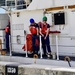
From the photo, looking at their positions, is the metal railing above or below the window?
below

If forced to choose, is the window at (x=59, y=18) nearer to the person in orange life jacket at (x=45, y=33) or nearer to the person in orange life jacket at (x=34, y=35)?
the person in orange life jacket at (x=45, y=33)

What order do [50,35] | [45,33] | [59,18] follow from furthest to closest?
[50,35]
[59,18]
[45,33]

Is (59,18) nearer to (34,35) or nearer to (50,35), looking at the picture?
(50,35)

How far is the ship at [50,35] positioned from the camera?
321 inches

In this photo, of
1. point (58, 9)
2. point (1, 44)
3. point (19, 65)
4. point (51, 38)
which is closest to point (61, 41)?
point (51, 38)

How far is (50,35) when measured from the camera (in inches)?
384

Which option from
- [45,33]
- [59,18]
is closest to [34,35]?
[45,33]

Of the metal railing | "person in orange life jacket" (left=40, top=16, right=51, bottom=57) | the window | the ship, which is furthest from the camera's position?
the window

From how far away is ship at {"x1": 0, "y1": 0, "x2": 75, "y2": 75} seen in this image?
8.16 meters

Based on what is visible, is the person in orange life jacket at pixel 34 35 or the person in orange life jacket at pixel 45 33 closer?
the person in orange life jacket at pixel 45 33

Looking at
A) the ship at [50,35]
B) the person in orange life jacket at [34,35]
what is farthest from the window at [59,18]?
the person in orange life jacket at [34,35]

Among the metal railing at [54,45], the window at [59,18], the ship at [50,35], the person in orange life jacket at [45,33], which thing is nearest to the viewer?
the ship at [50,35]

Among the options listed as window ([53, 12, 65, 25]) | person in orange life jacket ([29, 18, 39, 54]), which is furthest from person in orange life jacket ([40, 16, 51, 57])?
window ([53, 12, 65, 25])

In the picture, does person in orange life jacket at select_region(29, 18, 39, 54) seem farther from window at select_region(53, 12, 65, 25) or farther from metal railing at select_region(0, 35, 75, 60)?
window at select_region(53, 12, 65, 25)
